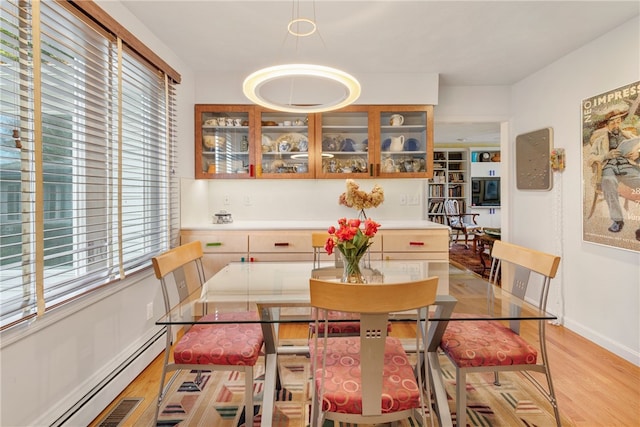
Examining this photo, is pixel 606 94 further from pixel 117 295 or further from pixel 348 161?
pixel 117 295

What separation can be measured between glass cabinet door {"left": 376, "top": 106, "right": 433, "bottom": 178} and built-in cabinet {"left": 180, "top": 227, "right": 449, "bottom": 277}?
68 cm

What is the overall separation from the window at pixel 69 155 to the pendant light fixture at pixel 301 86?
868 mm

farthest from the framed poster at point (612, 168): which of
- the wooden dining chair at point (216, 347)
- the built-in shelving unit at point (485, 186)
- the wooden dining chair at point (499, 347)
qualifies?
the built-in shelving unit at point (485, 186)

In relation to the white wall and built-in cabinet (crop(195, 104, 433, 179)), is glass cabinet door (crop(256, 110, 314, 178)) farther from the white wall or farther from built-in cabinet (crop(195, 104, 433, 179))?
the white wall

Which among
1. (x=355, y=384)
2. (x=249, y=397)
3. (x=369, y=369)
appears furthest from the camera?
(x=249, y=397)

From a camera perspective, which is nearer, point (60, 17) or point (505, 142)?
point (60, 17)

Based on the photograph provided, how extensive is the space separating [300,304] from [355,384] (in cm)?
43

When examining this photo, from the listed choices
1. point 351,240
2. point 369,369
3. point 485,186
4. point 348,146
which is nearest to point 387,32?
point 348,146

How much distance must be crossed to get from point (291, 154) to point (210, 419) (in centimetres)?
238

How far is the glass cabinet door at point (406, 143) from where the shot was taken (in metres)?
3.36

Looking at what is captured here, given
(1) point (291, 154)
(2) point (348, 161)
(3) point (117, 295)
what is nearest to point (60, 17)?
(3) point (117, 295)

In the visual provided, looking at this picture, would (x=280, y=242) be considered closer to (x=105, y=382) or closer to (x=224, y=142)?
(x=224, y=142)

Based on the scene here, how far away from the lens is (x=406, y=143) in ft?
11.2

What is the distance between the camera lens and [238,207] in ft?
12.0
